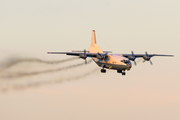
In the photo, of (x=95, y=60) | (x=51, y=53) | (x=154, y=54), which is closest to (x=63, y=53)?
(x=51, y=53)

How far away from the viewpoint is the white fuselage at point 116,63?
70875 millimetres

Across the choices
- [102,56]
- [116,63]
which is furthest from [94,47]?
[116,63]

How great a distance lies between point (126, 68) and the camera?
7100 centimetres

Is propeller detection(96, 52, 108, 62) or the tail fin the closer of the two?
propeller detection(96, 52, 108, 62)

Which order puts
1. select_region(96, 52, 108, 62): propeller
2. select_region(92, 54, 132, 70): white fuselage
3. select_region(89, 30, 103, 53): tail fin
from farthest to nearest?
select_region(89, 30, 103, 53): tail fin → select_region(96, 52, 108, 62): propeller → select_region(92, 54, 132, 70): white fuselage

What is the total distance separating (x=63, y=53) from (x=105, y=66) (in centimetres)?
912

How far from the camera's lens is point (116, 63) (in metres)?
71.8

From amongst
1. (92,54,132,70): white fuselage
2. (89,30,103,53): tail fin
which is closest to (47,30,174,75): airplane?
(92,54,132,70): white fuselage

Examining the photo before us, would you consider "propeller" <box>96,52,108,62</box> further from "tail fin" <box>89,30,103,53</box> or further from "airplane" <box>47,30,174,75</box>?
"tail fin" <box>89,30,103,53</box>

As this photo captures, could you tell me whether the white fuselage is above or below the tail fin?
below

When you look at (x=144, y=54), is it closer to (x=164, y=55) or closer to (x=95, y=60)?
(x=164, y=55)

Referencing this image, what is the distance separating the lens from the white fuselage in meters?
70.9

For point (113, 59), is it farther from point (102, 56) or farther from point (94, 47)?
point (94, 47)

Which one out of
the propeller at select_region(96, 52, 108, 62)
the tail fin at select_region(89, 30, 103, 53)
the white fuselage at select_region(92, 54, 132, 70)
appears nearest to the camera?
the white fuselage at select_region(92, 54, 132, 70)
